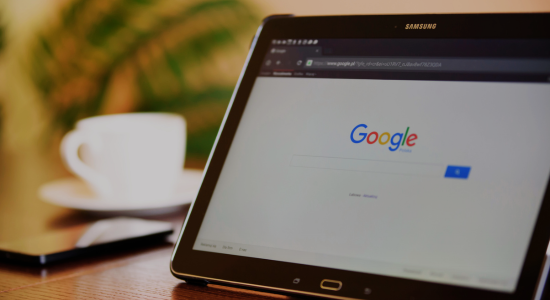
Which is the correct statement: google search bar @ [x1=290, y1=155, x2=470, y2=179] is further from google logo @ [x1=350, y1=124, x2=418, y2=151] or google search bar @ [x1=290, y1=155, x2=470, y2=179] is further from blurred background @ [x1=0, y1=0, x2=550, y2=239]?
blurred background @ [x1=0, y1=0, x2=550, y2=239]

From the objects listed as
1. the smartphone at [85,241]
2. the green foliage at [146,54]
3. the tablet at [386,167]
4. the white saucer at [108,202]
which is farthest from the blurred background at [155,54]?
the tablet at [386,167]

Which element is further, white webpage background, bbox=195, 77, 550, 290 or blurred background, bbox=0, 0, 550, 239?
blurred background, bbox=0, 0, 550, 239

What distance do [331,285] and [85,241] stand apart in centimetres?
27

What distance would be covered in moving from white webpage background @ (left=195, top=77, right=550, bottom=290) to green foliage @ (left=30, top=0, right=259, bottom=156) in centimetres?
71

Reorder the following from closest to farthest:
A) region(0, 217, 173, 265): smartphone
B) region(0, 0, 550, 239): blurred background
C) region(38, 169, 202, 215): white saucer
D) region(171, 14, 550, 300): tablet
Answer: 1. region(171, 14, 550, 300): tablet
2. region(0, 217, 173, 265): smartphone
3. region(38, 169, 202, 215): white saucer
4. region(0, 0, 550, 239): blurred background

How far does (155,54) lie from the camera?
1.13 m

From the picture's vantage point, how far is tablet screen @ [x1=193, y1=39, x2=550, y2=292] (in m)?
0.30

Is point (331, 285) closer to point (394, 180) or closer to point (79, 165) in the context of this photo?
point (394, 180)

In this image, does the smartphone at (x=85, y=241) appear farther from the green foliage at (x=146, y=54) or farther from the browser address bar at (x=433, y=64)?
the green foliage at (x=146, y=54)

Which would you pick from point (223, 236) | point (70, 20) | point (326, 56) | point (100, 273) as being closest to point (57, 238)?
point (100, 273)

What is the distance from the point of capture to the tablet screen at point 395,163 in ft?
0.98

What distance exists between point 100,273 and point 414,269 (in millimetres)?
265

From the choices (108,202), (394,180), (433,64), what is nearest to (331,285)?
(394,180)

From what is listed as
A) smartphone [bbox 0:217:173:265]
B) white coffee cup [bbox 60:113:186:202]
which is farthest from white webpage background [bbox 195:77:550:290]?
white coffee cup [bbox 60:113:186:202]
